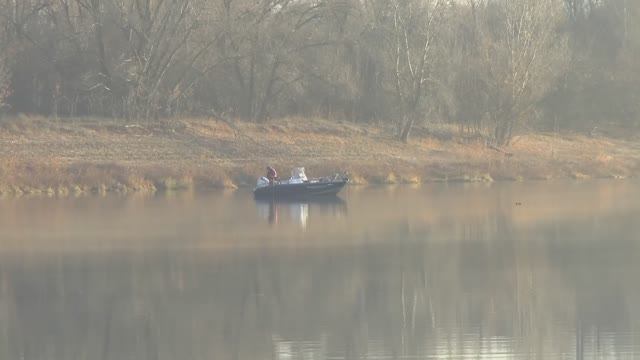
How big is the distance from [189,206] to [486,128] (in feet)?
83.5

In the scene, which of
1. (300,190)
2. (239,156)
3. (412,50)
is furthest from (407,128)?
(300,190)

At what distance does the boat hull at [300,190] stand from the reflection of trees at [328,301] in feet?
54.4

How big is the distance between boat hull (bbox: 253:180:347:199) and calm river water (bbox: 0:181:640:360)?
502 cm

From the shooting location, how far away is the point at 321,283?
926 inches

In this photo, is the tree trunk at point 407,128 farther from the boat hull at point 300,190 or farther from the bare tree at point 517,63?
the boat hull at point 300,190

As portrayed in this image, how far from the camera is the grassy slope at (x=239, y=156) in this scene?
50.8 meters

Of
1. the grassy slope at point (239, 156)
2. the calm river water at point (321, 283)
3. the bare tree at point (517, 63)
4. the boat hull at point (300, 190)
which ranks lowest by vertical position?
the calm river water at point (321, 283)

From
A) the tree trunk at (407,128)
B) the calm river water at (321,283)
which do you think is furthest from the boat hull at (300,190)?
the tree trunk at (407,128)

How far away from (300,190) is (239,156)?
9.15 meters

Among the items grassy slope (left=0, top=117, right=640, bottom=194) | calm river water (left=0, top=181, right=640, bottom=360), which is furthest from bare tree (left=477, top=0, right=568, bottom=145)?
calm river water (left=0, top=181, right=640, bottom=360)

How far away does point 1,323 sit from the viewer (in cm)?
1964

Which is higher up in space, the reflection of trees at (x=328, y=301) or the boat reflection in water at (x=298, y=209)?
the reflection of trees at (x=328, y=301)

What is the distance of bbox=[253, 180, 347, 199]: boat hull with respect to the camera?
46.3 m

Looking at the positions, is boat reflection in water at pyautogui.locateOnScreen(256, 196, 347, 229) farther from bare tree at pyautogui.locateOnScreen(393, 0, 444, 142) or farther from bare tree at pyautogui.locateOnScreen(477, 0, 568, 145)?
bare tree at pyautogui.locateOnScreen(477, 0, 568, 145)
